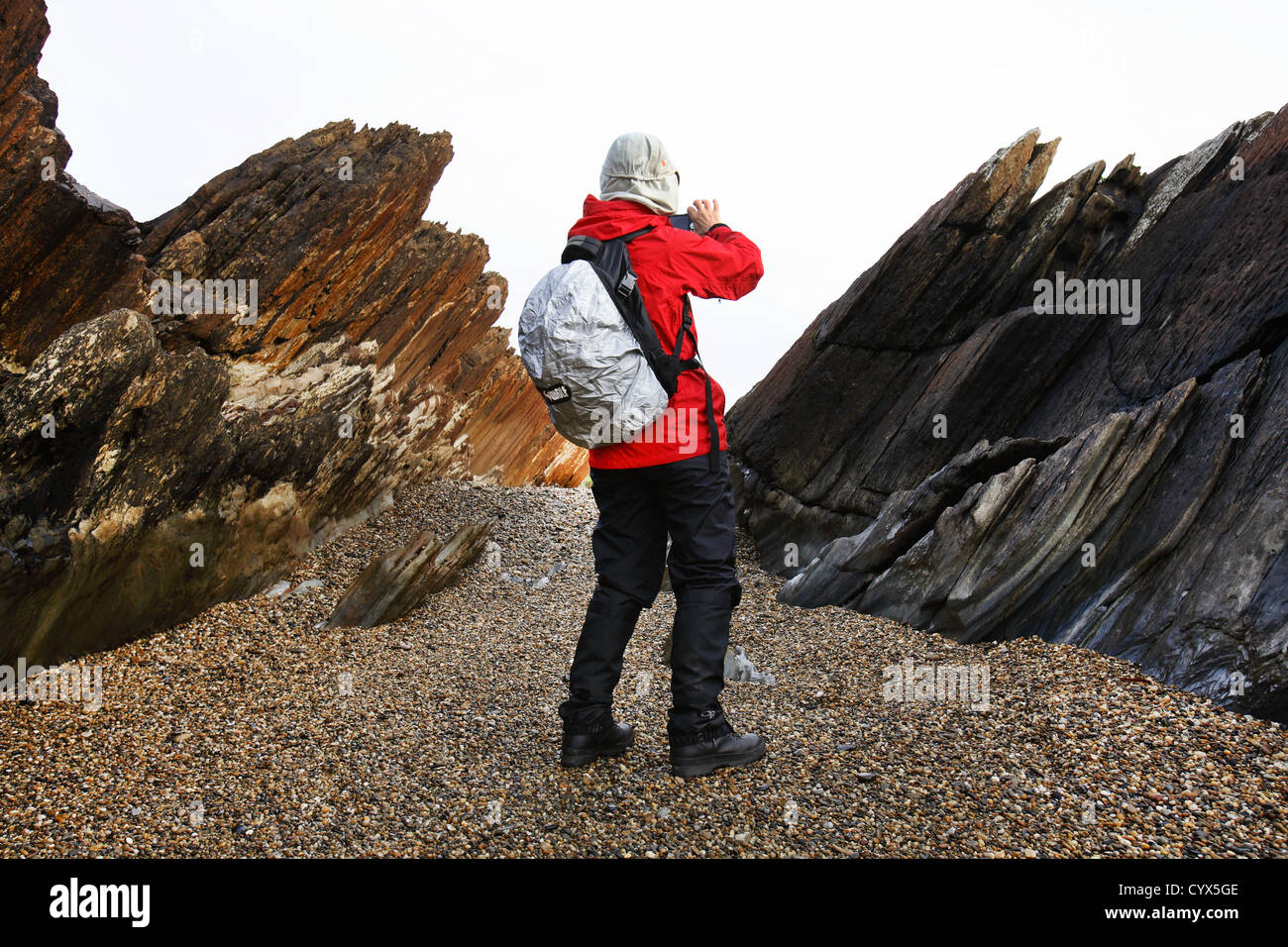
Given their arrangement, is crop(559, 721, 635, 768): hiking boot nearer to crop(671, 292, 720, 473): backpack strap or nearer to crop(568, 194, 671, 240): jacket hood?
crop(671, 292, 720, 473): backpack strap

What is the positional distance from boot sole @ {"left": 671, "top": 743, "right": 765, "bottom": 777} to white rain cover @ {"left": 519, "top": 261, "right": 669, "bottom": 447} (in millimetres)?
2105

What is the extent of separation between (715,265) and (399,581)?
6797mm

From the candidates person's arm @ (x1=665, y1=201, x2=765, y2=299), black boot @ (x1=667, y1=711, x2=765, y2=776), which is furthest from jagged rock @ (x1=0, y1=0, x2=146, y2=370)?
black boot @ (x1=667, y1=711, x2=765, y2=776)

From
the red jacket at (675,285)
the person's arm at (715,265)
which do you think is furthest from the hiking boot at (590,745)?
the person's arm at (715,265)

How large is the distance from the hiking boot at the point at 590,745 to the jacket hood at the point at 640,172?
342 cm

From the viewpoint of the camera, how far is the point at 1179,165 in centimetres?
1159

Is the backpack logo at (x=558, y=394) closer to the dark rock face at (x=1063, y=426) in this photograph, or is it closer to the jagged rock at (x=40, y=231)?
the dark rock face at (x=1063, y=426)

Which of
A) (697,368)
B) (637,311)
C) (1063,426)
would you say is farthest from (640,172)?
(1063,426)

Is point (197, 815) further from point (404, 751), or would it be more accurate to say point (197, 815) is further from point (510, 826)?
point (510, 826)

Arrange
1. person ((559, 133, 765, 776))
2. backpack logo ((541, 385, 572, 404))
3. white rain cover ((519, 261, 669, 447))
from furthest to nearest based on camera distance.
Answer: person ((559, 133, 765, 776)) → backpack logo ((541, 385, 572, 404)) → white rain cover ((519, 261, 669, 447))

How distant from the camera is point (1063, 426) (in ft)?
33.6

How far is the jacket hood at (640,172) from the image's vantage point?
610 cm

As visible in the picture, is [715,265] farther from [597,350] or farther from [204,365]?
[204,365]

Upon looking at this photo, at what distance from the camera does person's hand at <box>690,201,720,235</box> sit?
20.4ft
